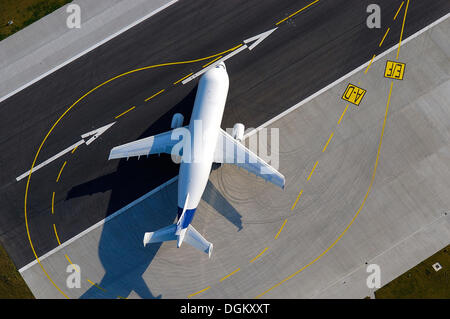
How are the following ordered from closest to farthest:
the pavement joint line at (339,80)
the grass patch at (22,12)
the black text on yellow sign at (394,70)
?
the pavement joint line at (339,80) → the black text on yellow sign at (394,70) → the grass patch at (22,12)

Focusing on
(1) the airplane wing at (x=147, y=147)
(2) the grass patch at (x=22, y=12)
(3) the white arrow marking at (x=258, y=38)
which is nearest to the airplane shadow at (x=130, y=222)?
(1) the airplane wing at (x=147, y=147)

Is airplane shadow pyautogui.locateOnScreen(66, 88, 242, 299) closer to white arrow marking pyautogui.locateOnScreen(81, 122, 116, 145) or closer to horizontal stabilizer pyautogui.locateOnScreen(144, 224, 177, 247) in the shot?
white arrow marking pyautogui.locateOnScreen(81, 122, 116, 145)

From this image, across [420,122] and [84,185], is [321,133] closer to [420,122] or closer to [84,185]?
[420,122]

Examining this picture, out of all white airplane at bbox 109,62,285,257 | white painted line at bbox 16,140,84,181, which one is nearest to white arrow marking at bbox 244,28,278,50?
white airplane at bbox 109,62,285,257

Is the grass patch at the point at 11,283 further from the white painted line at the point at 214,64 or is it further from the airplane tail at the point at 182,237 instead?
the white painted line at the point at 214,64

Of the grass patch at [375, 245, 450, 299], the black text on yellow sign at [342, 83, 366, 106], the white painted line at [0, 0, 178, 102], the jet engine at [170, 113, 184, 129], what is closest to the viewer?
the jet engine at [170, 113, 184, 129]

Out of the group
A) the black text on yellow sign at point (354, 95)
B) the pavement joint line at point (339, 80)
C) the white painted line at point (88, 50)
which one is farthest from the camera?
the white painted line at point (88, 50)
